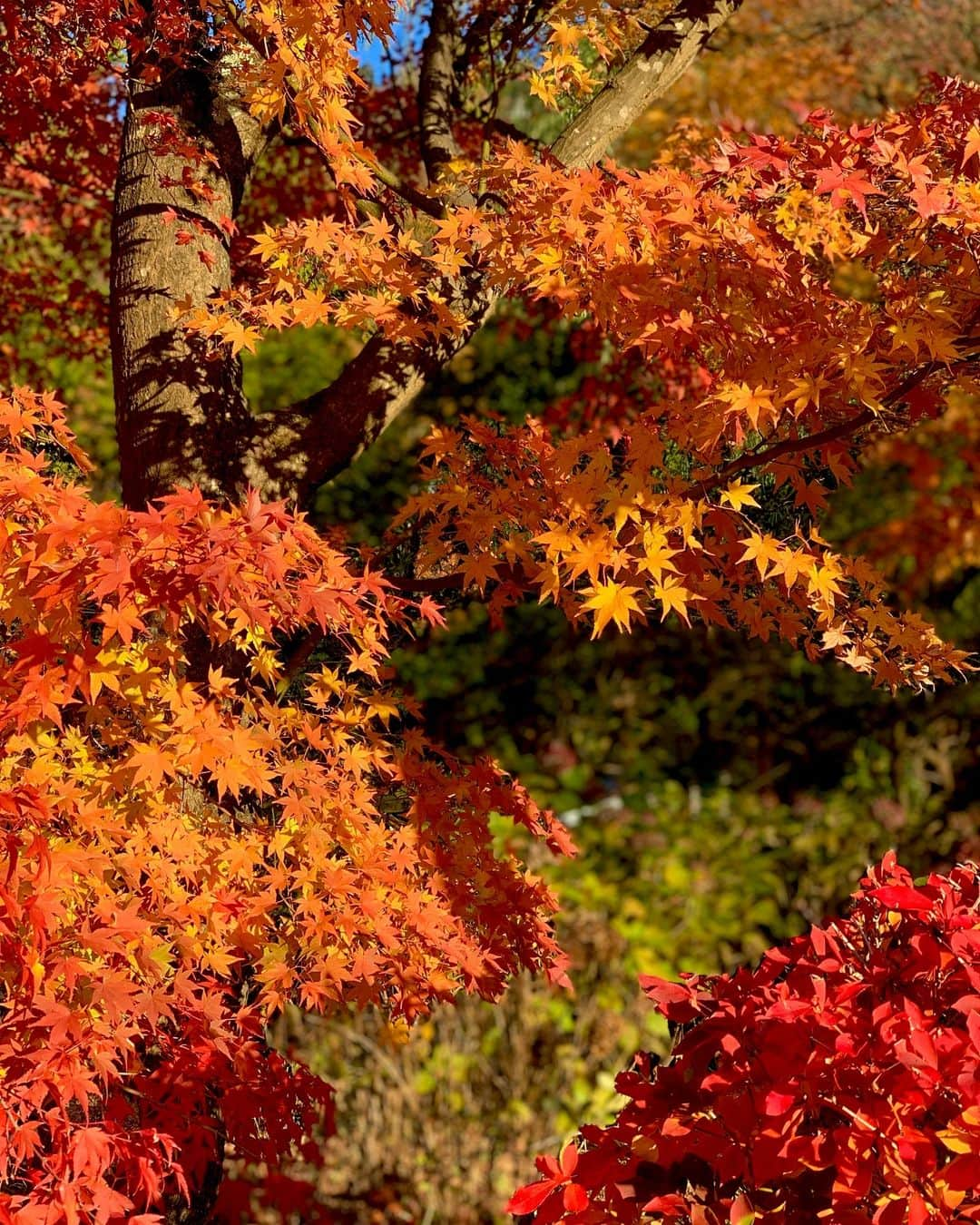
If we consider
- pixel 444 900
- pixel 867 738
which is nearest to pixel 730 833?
pixel 867 738

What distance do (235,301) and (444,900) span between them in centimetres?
186

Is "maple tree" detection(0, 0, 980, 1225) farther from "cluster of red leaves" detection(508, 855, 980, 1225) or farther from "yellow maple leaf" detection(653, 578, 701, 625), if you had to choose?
"cluster of red leaves" detection(508, 855, 980, 1225)

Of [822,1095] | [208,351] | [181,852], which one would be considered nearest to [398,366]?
[208,351]

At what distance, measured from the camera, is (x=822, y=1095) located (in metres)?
2.14

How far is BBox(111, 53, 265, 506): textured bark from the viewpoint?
12.5 ft

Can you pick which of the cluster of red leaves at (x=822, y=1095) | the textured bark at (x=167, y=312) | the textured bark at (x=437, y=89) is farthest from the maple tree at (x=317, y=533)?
the textured bark at (x=437, y=89)

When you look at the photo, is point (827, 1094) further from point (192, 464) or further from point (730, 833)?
point (730, 833)

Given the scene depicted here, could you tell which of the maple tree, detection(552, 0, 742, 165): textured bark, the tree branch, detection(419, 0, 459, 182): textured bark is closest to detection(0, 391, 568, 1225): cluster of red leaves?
the maple tree

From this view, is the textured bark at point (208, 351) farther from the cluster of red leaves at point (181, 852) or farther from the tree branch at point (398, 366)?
the cluster of red leaves at point (181, 852)

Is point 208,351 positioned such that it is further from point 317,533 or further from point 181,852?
point 181,852

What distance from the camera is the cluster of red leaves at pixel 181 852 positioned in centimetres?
235

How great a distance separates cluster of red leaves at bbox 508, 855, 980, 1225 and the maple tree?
0.21 m

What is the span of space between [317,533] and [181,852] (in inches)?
35.1

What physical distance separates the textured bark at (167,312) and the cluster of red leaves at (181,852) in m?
0.54
